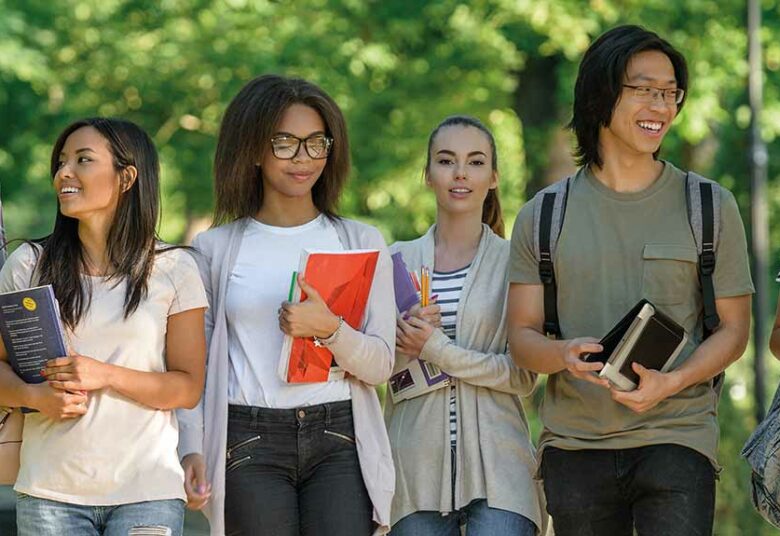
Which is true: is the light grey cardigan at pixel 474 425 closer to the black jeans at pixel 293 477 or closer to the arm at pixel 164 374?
the black jeans at pixel 293 477

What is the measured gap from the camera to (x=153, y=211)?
15.9ft

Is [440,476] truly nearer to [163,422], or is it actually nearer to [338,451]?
[338,451]

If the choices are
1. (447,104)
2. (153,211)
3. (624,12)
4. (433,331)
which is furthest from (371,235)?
(447,104)

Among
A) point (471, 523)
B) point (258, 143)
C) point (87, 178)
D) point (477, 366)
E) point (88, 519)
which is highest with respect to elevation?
point (258, 143)

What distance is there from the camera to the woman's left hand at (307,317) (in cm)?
474

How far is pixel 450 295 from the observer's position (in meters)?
5.49

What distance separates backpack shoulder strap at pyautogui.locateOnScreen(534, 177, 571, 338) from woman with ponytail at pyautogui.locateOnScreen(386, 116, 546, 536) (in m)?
0.42

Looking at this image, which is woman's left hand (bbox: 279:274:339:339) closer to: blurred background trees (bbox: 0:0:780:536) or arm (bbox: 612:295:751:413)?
arm (bbox: 612:295:751:413)

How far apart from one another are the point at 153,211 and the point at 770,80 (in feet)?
47.6

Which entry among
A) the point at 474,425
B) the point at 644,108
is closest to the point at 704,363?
the point at 644,108

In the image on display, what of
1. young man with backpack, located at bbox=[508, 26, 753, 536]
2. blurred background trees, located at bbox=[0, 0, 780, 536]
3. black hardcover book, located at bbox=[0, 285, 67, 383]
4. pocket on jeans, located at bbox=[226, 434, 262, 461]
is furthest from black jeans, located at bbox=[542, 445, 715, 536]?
blurred background trees, located at bbox=[0, 0, 780, 536]

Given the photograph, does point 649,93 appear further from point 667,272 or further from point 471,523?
point 471,523

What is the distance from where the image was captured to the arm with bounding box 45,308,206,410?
4.43 meters

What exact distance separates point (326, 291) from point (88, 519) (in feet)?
3.41
